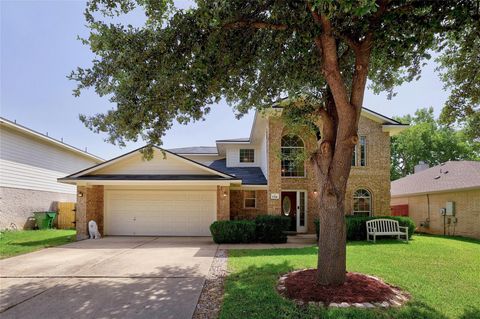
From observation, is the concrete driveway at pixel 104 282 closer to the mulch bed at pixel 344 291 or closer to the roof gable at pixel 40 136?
the mulch bed at pixel 344 291

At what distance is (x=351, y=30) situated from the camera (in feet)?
21.6

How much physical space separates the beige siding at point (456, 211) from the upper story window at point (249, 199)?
36.0ft

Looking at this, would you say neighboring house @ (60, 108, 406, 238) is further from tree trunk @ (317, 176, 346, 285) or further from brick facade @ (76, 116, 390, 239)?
tree trunk @ (317, 176, 346, 285)

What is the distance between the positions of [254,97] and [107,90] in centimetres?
393

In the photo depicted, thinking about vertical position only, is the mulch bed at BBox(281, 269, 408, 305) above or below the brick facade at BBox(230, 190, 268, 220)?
below

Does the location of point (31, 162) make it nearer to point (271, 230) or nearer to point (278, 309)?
point (271, 230)

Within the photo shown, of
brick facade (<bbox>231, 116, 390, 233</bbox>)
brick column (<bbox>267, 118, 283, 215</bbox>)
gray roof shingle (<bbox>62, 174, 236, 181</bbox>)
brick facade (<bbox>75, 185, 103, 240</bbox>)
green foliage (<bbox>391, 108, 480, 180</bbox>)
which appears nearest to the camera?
gray roof shingle (<bbox>62, 174, 236, 181</bbox>)

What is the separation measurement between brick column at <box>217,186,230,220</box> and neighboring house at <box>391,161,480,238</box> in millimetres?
11837

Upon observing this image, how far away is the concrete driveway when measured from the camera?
5.12 meters

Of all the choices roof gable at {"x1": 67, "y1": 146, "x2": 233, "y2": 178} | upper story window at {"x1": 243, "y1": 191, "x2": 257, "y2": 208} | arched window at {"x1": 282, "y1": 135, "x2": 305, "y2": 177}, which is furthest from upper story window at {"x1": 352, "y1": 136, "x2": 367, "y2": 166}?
roof gable at {"x1": 67, "y1": 146, "x2": 233, "y2": 178}

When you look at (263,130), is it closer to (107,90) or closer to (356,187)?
(356,187)

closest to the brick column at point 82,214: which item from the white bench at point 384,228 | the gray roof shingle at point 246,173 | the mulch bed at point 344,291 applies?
the gray roof shingle at point 246,173

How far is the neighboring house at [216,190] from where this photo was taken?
574 inches

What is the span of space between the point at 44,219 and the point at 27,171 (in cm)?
295
